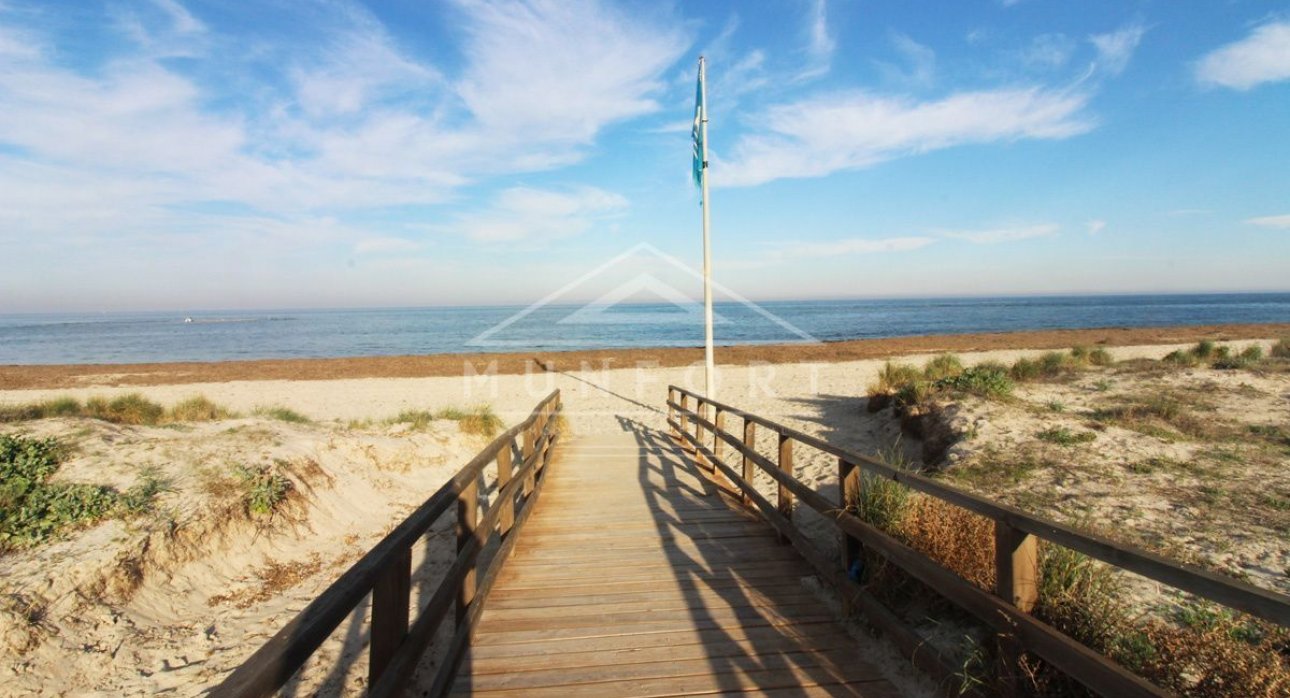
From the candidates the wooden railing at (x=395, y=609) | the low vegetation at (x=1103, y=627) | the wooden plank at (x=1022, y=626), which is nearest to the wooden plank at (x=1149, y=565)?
the wooden plank at (x=1022, y=626)

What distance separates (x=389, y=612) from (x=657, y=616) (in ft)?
6.03

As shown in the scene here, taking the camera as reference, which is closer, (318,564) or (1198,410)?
(318,564)

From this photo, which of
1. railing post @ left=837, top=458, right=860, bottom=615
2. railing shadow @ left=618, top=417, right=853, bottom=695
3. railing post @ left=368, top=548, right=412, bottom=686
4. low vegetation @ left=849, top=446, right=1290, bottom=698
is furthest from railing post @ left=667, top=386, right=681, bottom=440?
railing post @ left=368, top=548, right=412, bottom=686

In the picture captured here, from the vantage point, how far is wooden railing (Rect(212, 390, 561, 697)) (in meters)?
1.59

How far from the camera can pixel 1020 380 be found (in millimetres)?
13086

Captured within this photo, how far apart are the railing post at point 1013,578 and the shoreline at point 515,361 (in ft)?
78.3

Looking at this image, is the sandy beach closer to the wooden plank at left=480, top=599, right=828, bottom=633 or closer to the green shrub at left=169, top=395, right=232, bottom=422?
the wooden plank at left=480, top=599, right=828, bottom=633

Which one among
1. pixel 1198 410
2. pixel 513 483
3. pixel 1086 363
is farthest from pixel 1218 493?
pixel 1086 363

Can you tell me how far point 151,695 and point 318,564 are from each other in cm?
252

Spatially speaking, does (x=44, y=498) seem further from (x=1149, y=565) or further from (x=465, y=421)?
(x=1149, y=565)

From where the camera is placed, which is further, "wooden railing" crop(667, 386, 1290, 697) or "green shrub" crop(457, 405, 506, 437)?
"green shrub" crop(457, 405, 506, 437)

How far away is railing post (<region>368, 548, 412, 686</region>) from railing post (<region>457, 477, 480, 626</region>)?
898mm

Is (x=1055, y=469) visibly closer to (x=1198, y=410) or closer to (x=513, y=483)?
(x=1198, y=410)

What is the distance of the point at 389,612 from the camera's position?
2.54m
